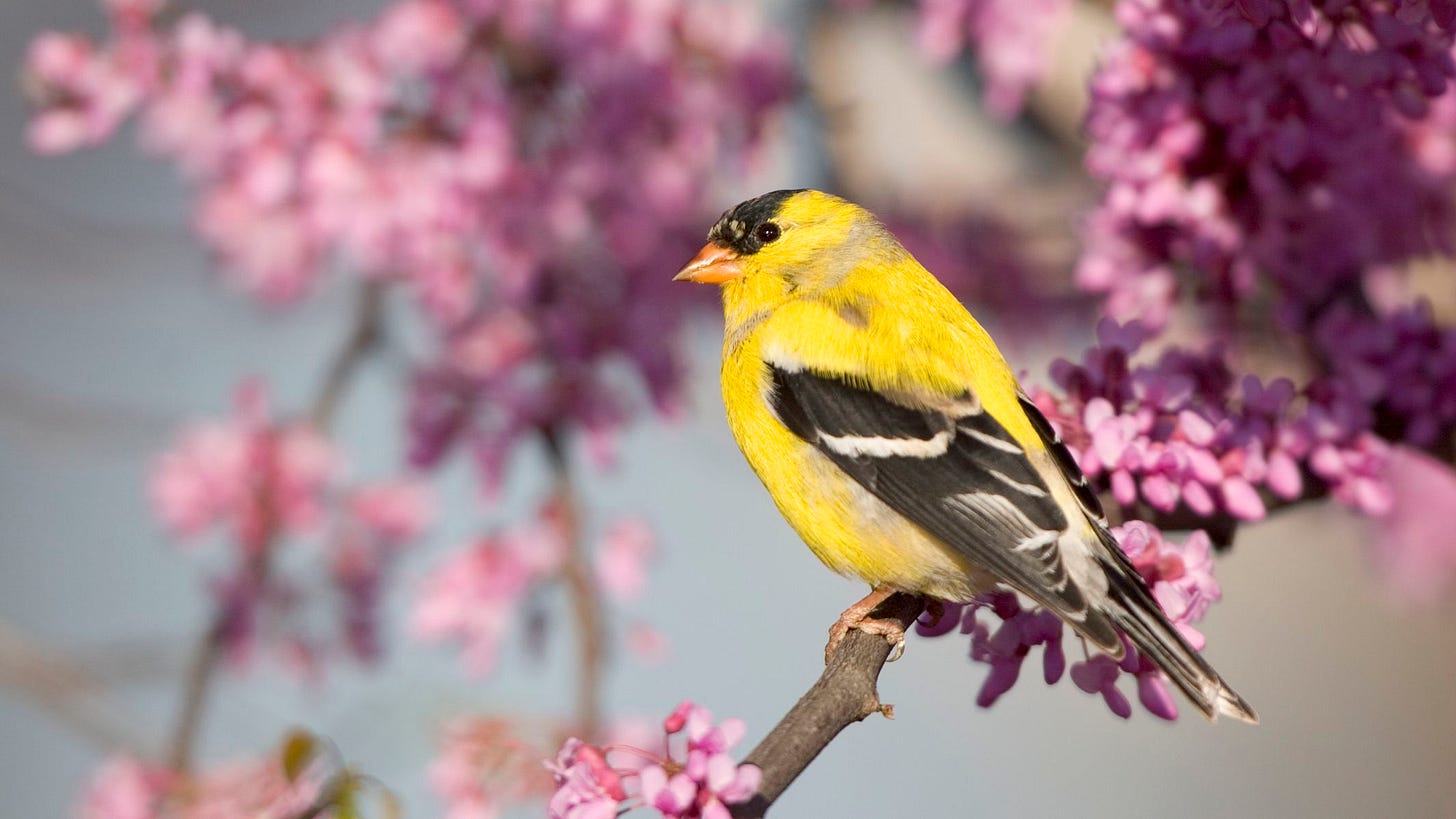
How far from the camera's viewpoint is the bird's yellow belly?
2105 mm

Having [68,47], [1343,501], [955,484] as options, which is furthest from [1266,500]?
[68,47]

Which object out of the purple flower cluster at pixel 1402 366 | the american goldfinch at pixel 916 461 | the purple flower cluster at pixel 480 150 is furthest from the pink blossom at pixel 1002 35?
the purple flower cluster at pixel 1402 366

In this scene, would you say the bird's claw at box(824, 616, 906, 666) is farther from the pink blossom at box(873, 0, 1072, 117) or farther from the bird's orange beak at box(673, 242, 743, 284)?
the pink blossom at box(873, 0, 1072, 117)

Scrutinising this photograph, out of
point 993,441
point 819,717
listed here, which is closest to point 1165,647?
point 993,441

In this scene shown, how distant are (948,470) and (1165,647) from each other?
41 centimetres

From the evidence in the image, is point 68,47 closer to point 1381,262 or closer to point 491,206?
point 491,206

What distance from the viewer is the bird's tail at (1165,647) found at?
5.82 feet

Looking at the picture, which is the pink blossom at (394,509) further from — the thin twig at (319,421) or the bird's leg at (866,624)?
the bird's leg at (866,624)

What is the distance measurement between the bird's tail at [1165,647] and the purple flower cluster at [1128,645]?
1.2 inches

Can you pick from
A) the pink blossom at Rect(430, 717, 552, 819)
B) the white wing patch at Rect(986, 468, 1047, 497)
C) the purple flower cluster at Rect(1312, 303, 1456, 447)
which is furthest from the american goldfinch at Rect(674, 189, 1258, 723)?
the pink blossom at Rect(430, 717, 552, 819)

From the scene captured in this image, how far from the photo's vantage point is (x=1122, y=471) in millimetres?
1967

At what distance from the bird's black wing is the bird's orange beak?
1.37 feet

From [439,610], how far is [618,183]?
4.55 ft

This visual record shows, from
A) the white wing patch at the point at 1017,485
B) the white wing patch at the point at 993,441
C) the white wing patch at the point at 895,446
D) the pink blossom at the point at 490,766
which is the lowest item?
the white wing patch at the point at 1017,485
